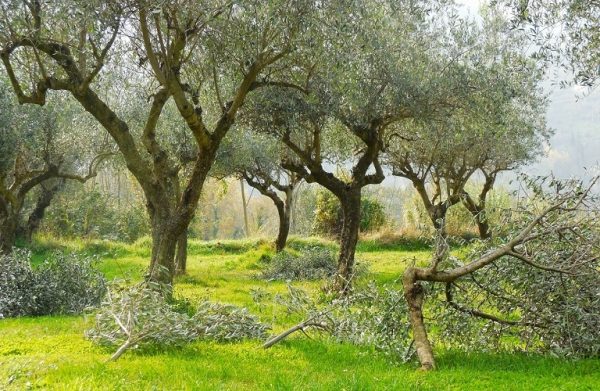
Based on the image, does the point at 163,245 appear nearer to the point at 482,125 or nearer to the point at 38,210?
the point at 482,125

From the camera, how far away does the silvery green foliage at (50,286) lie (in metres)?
13.5

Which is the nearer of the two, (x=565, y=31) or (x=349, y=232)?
(x=565, y=31)

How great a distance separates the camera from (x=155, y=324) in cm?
832

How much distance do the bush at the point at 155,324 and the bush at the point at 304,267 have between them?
36.8 ft

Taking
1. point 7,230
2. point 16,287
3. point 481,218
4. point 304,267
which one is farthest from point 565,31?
point 7,230

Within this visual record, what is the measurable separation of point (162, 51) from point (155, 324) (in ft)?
18.1

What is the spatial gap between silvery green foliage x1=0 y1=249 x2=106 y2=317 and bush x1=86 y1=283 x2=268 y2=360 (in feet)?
15.0

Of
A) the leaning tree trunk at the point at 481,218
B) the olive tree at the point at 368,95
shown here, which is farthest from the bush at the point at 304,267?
the leaning tree trunk at the point at 481,218

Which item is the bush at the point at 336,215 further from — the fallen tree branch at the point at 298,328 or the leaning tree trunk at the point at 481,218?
the fallen tree branch at the point at 298,328

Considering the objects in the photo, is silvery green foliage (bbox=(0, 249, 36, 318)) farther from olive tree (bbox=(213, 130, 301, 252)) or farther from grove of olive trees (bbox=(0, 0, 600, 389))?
olive tree (bbox=(213, 130, 301, 252))

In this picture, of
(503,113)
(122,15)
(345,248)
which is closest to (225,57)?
(122,15)

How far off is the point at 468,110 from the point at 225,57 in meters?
6.45

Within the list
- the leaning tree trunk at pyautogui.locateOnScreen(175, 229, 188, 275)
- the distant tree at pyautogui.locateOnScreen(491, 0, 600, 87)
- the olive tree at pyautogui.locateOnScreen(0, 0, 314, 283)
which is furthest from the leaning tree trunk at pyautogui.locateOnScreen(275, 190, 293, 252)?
the distant tree at pyautogui.locateOnScreen(491, 0, 600, 87)

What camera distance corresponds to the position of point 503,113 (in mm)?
16172
